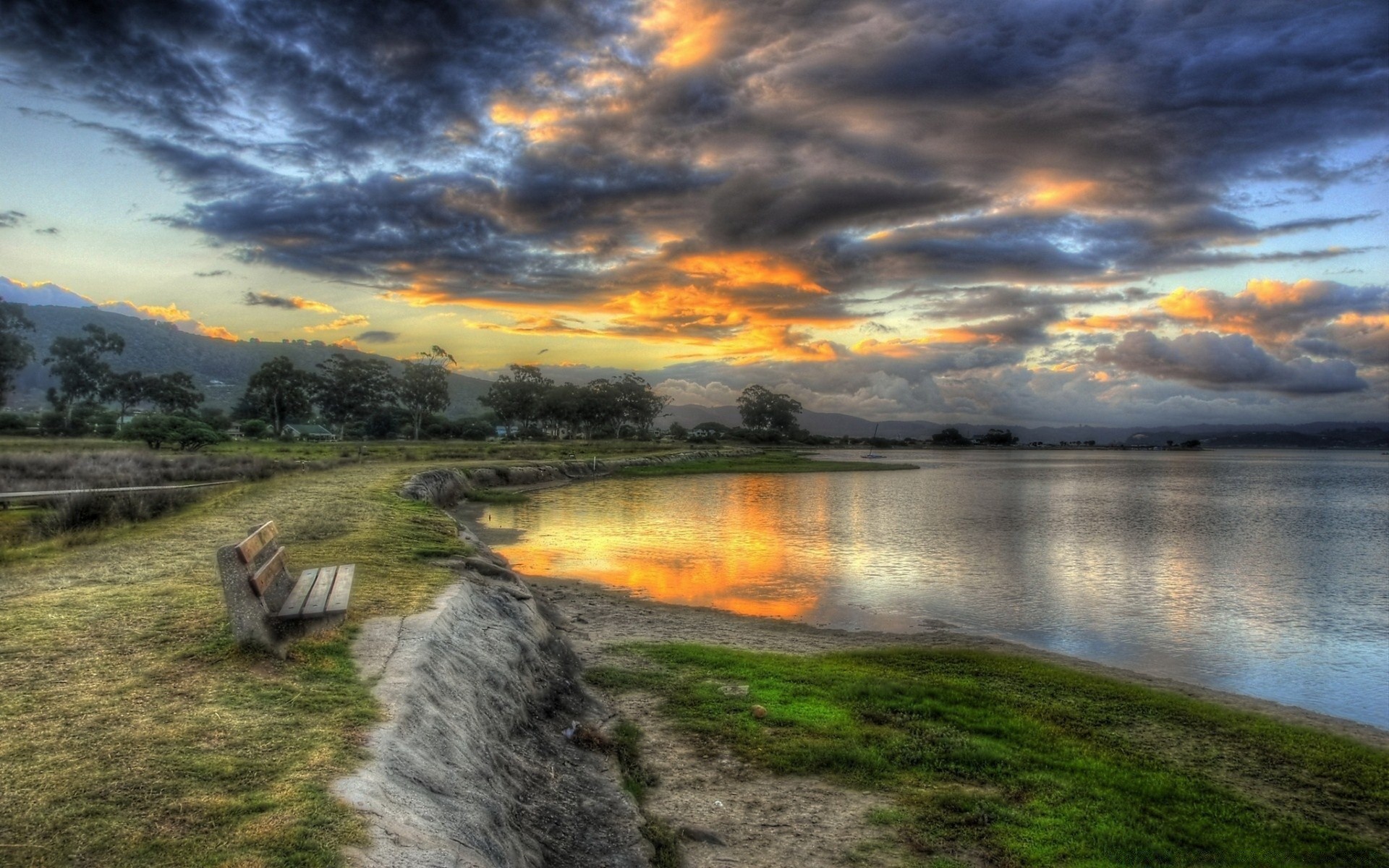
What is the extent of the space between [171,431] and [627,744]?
39628 mm

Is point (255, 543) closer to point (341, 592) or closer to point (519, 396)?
A: point (341, 592)

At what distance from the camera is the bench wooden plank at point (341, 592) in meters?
6.62

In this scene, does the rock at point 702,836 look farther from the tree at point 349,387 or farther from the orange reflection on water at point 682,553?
the tree at point 349,387

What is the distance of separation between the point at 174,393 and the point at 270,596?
91.9 m

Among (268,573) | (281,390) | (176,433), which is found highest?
(281,390)

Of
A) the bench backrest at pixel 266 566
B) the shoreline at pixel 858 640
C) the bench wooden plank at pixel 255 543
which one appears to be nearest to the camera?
the bench wooden plank at pixel 255 543

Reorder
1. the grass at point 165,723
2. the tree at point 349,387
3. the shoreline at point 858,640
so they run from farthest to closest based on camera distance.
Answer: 1. the tree at point 349,387
2. the shoreline at point 858,640
3. the grass at point 165,723

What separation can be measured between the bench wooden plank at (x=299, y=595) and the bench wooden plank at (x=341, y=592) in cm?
22

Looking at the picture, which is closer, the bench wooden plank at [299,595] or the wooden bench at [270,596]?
the wooden bench at [270,596]

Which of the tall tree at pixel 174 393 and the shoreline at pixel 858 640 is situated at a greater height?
the tall tree at pixel 174 393

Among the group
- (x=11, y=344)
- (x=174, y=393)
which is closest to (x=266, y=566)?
(x=11, y=344)

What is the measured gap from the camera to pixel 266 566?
6484 millimetres

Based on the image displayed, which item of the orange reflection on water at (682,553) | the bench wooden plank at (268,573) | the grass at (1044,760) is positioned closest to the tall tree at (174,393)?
the orange reflection on water at (682,553)

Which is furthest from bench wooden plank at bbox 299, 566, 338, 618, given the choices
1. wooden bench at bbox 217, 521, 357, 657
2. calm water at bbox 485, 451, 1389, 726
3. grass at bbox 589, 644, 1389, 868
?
calm water at bbox 485, 451, 1389, 726
